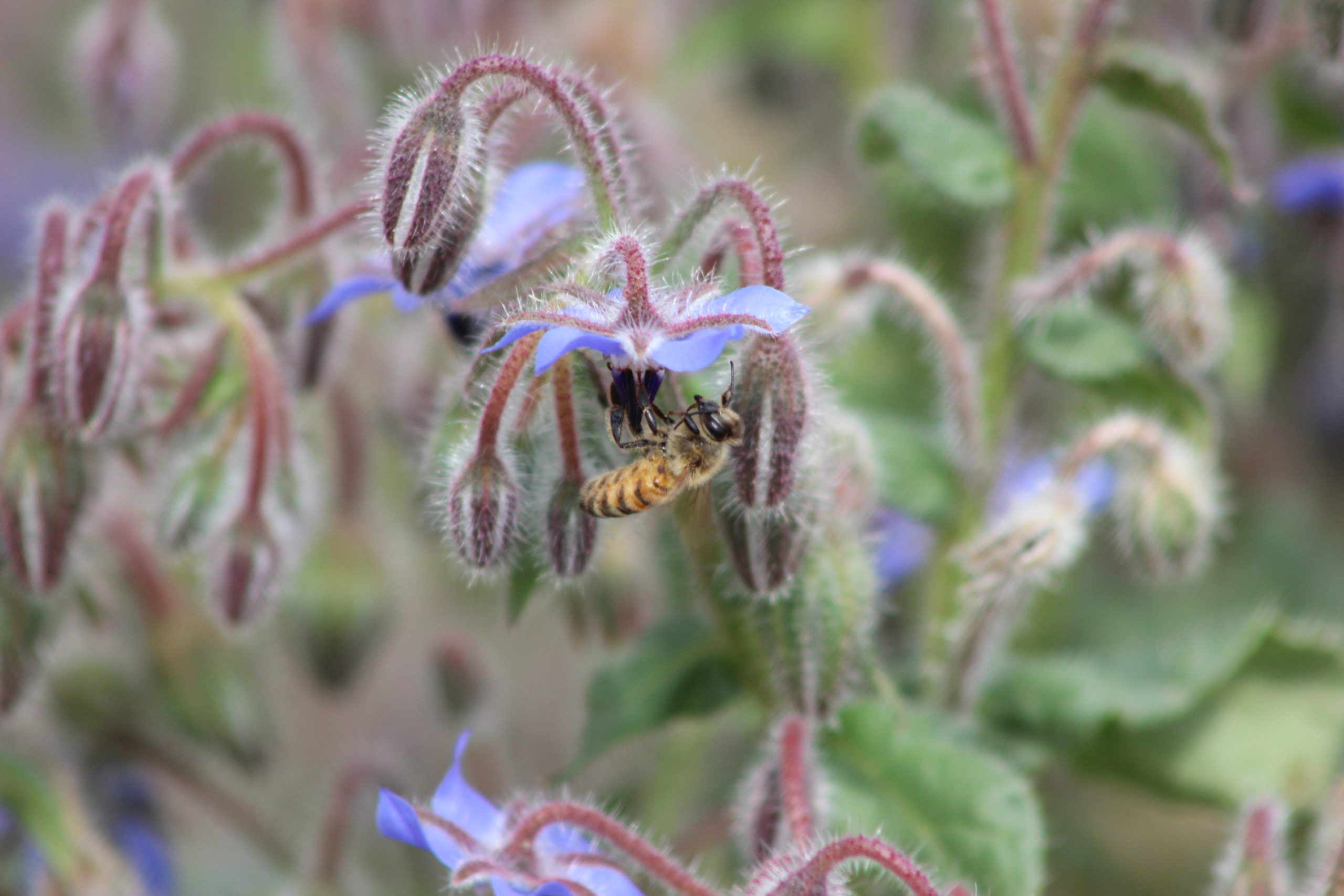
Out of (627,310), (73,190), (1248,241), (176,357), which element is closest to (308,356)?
(176,357)

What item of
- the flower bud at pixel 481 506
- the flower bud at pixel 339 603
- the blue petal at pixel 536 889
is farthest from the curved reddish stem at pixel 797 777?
the flower bud at pixel 339 603

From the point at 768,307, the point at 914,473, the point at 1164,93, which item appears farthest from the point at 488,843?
the point at 1164,93

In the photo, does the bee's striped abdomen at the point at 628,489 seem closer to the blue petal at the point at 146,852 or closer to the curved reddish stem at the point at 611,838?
the curved reddish stem at the point at 611,838

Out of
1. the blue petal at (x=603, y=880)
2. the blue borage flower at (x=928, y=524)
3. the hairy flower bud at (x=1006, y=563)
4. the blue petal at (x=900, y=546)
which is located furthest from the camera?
the blue petal at (x=900, y=546)

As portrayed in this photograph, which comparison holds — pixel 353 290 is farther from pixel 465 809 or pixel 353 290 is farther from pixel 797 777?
pixel 797 777

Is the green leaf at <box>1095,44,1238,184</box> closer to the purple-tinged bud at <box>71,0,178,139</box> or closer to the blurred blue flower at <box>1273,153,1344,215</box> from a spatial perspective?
the blurred blue flower at <box>1273,153,1344,215</box>

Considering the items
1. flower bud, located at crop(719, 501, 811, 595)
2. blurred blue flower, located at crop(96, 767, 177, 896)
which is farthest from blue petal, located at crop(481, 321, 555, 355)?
blurred blue flower, located at crop(96, 767, 177, 896)

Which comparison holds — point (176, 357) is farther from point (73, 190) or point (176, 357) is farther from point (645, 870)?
point (73, 190)
